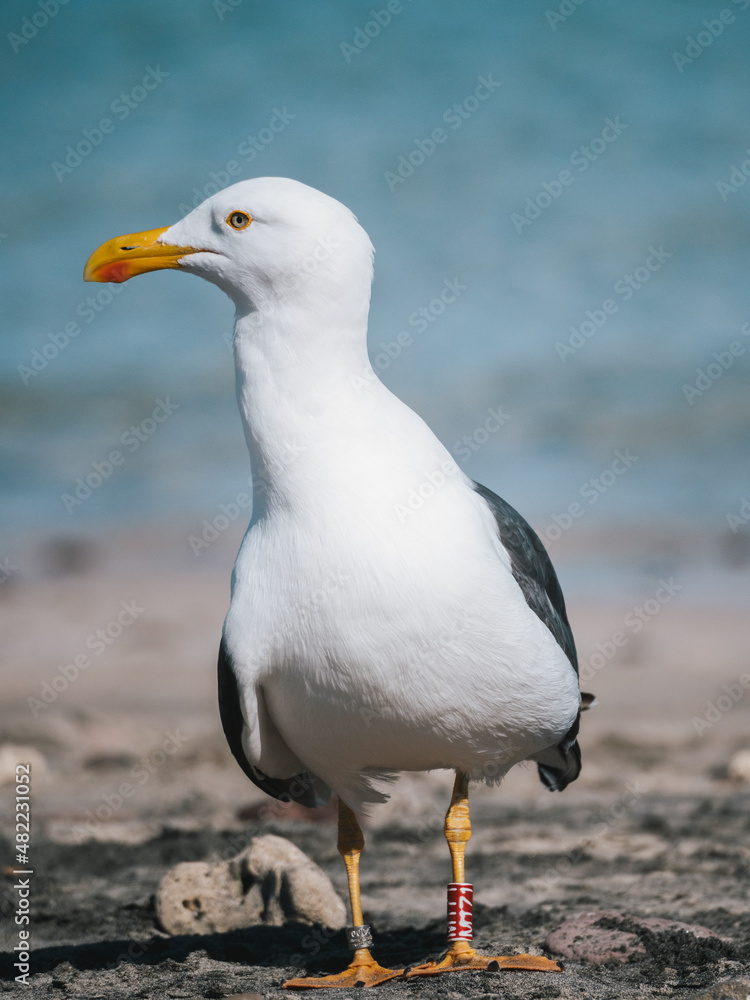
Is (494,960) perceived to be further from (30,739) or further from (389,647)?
(30,739)

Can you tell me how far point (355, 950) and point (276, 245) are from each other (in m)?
3.17

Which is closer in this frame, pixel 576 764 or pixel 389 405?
pixel 389 405

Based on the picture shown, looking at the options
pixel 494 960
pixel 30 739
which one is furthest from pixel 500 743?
pixel 30 739

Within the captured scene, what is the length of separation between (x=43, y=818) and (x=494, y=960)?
214 inches

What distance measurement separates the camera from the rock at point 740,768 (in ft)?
32.1

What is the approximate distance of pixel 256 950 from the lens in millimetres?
5707

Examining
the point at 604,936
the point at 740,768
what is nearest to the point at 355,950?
the point at 604,936

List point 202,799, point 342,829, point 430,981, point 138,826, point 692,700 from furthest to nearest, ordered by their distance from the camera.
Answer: point 692,700 → point 202,799 → point 138,826 → point 342,829 → point 430,981

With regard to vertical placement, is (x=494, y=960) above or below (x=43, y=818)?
below

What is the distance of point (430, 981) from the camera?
4.69m

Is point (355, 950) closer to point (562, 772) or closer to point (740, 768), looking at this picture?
point (562, 772)

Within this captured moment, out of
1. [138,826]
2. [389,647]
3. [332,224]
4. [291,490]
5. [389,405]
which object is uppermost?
[332,224]

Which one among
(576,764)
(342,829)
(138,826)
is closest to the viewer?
(342,829)

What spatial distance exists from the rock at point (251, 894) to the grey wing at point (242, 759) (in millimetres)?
738
